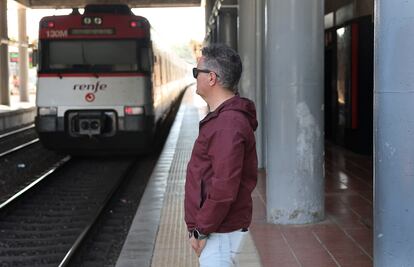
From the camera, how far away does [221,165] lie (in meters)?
2.80

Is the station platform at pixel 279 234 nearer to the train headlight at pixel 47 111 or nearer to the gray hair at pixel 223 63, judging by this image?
the gray hair at pixel 223 63

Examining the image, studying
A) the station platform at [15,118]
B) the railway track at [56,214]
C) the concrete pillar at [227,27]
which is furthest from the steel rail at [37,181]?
the station platform at [15,118]

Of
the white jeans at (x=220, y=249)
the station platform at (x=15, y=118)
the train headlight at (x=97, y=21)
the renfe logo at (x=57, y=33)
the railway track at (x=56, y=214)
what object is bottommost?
the railway track at (x=56, y=214)

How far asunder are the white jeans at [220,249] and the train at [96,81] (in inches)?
353

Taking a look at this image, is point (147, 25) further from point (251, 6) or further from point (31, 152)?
point (31, 152)

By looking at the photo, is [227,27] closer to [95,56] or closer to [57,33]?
[95,56]

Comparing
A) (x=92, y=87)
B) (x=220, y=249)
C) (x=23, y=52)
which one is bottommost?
(x=220, y=249)

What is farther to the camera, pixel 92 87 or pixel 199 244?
pixel 92 87

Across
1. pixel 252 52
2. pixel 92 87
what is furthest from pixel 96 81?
pixel 252 52

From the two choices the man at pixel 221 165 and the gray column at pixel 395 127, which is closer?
the man at pixel 221 165

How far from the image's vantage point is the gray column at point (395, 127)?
3.41m

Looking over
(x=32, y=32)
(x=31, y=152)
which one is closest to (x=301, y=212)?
(x=31, y=152)

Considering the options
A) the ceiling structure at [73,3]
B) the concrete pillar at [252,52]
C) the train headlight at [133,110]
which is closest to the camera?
the concrete pillar at [252,52]

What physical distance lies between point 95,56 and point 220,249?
964cm
